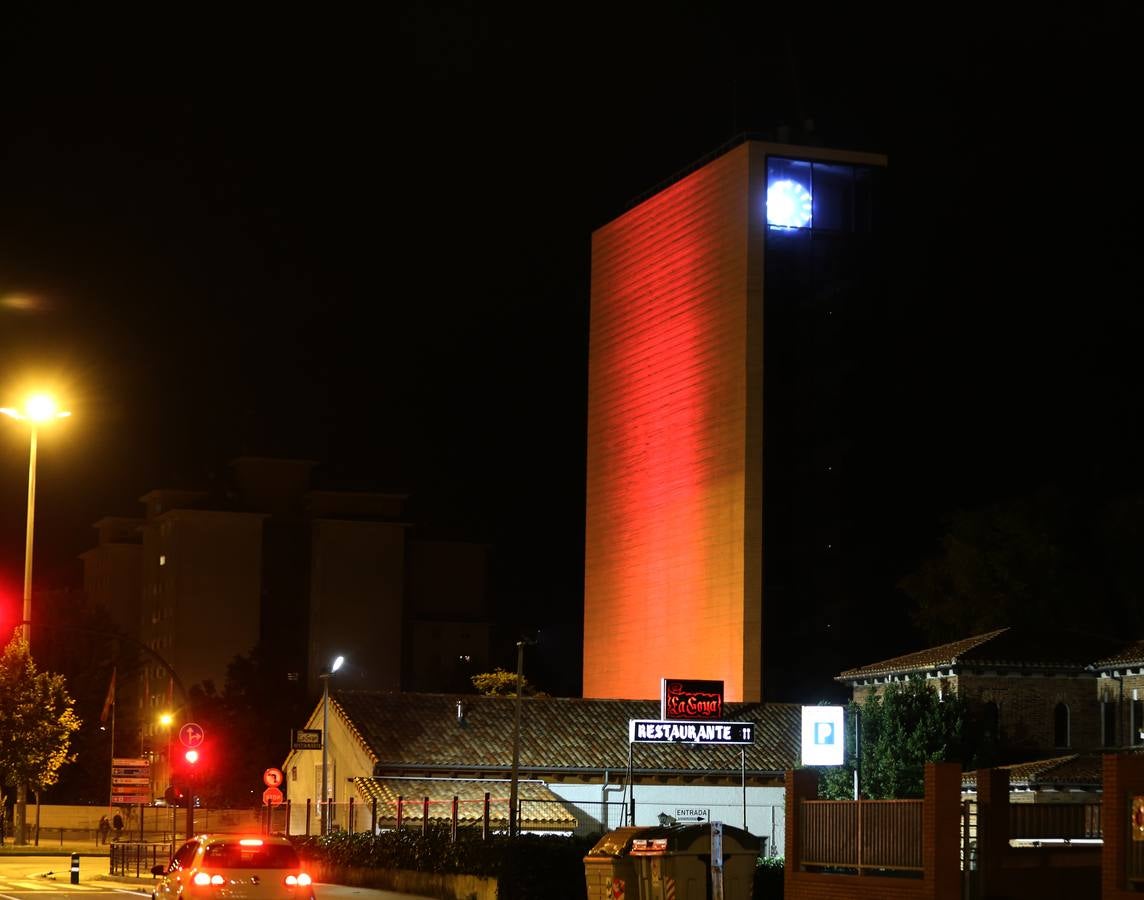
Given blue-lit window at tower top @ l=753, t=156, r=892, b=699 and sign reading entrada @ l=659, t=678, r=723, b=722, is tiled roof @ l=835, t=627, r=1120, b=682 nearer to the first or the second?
sign reading entrada @ l=659, t=678, r=723, b=722

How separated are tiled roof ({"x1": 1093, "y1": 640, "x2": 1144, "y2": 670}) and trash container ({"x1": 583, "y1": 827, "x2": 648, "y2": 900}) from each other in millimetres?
29236

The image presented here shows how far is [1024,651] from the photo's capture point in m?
61.2

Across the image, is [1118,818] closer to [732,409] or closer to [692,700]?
[692,700]

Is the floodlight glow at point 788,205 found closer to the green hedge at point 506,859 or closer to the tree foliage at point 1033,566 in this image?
the tree foliage at point 1033,566

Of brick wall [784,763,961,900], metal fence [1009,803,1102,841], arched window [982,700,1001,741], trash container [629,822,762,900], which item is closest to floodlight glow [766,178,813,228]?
arched window [982,700,1001,741]

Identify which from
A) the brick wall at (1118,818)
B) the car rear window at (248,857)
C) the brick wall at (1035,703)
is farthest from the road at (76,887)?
the brick wall at (1035,703)

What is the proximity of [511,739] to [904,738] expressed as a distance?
1351 cm

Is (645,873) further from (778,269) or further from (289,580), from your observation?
(289,580)

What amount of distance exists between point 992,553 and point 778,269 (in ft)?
52.6

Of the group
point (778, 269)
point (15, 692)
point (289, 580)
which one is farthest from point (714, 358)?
point (289, 580)

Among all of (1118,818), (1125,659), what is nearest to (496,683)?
(1125,659)

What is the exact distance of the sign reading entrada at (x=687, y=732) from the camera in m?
59.2

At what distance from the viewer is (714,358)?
279 ft

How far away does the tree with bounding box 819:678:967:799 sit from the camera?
5819 cm
